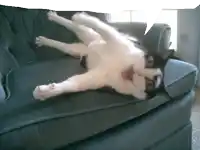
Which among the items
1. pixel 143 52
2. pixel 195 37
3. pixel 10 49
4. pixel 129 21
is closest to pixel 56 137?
pixel 143 52

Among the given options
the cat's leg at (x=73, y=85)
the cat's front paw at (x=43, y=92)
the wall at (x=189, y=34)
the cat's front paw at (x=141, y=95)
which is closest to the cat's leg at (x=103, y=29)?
the cat's leg at (x=73, y=85)

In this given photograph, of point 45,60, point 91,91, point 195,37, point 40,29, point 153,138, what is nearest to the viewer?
point 91,91

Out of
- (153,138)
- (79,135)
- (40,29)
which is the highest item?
(40,29)

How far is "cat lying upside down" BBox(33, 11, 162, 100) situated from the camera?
1087 millimetres

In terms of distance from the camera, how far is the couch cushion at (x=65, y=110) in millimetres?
842

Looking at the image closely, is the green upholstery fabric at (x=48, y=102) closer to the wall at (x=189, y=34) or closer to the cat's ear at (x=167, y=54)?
the cat's ear at (x=167, y=54)

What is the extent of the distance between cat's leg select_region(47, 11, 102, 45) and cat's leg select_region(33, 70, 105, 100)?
217mm

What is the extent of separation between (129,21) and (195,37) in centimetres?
70

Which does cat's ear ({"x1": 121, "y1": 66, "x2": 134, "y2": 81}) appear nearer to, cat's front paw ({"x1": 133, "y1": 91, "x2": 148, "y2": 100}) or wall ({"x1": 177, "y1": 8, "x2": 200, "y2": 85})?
cat's front paw ({"x1": 133, "y1": 91, "x2": 148, "y2": 100})

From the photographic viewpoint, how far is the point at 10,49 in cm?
149

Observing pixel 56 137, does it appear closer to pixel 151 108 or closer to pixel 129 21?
pixel 151 108

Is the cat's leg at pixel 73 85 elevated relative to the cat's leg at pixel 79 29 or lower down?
lower down

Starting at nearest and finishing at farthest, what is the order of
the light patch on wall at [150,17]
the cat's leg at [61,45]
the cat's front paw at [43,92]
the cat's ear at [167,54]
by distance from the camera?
the cat's front paw at [43,92], the cat's ear at [167,54], the cat's leg at [61,45], the light patch on wall at [150,17]

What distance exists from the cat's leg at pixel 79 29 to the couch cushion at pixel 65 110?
0.25 meters
